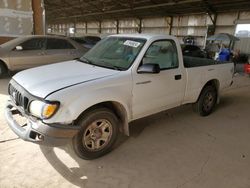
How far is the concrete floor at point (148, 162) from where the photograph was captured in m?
2.65

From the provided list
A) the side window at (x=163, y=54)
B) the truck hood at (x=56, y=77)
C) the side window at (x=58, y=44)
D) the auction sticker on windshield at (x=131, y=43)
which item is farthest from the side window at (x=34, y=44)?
the side window at (x=163, y=54)

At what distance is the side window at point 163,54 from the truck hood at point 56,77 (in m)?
0.73

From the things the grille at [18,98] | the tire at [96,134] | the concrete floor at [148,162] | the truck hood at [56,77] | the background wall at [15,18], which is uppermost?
the background wall at [15,18]

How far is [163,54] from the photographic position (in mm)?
3750

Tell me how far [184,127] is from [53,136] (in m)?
2.66

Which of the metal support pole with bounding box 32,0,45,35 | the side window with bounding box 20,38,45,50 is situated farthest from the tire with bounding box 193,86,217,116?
the metal support pole with bounding box 32,0,45,35

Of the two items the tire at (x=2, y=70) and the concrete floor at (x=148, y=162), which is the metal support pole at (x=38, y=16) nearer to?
the tire at (x=2, y=70)

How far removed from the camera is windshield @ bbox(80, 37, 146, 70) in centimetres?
332

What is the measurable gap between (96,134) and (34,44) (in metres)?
5.64

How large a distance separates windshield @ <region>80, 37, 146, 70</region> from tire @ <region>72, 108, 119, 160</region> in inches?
29.4

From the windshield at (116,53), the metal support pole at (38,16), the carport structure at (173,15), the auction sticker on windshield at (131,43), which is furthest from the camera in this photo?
the carport structure at (173,15)

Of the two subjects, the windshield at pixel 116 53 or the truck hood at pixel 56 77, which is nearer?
the truck hood at pixel 56 77

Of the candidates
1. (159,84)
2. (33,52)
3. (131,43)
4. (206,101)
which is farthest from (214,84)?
(33,52)

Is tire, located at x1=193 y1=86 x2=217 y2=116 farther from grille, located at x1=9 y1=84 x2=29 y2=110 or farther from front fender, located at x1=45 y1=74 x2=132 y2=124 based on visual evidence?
grille, located at x1=9 y1=84 x2=29 y2=110
